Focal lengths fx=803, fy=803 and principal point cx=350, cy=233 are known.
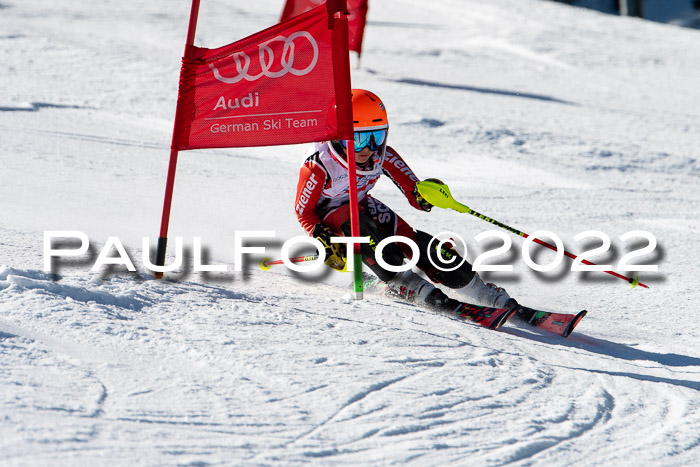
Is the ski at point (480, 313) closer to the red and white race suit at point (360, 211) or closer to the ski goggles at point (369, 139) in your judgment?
the red and white race suit at point (360, 211)

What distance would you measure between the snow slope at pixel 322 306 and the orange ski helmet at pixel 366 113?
3.15ft

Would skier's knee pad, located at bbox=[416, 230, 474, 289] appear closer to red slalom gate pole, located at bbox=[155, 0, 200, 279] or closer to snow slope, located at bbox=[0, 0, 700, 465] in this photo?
snow slope, located at bbox=[0, 0, 700, 465]

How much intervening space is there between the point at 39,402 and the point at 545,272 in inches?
143

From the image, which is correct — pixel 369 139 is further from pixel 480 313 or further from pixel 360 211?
pixel 480 313

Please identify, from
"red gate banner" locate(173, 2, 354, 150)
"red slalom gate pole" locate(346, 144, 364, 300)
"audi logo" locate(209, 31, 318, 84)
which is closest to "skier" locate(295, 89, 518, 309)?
"red slalom gate pole" locate(346, 144, 364, 300)

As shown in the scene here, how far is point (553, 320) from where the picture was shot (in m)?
4.21

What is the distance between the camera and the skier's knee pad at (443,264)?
14.7ft

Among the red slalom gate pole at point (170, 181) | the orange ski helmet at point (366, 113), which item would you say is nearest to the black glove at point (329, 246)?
the orange ski helmet at point (366, 113)

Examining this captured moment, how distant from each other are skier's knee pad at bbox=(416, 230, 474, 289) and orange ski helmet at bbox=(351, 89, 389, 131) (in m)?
0.69

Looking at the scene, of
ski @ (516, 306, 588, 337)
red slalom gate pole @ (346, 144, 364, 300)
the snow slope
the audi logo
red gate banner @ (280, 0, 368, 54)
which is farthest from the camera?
red gate banner @ (280, 0, 368, 54)

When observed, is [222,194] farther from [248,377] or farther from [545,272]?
[248,377]

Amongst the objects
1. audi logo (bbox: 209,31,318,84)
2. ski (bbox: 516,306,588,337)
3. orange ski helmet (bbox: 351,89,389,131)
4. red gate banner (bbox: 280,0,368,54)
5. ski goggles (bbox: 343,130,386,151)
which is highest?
red gate banner (bbox: 280,0,368,54)

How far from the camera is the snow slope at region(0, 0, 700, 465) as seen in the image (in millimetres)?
2666

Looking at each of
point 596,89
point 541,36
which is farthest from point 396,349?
point 541,36
